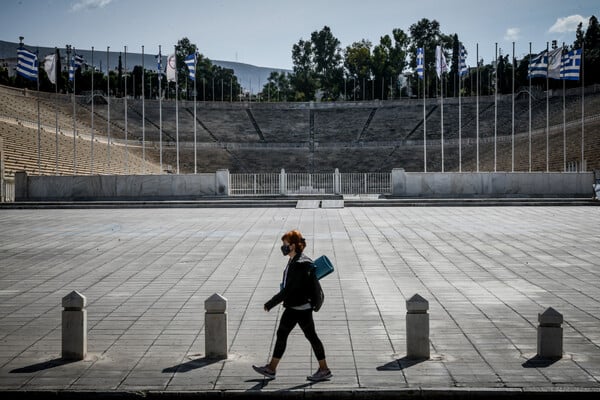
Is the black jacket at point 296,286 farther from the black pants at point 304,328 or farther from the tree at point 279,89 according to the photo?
the tree at point 279,89

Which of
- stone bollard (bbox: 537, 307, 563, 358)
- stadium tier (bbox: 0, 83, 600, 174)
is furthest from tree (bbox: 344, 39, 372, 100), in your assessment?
stone bollard (bbox: 537, 307, 563, 358)

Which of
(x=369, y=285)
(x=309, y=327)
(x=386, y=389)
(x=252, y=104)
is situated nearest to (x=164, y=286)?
(x=369, y=285)

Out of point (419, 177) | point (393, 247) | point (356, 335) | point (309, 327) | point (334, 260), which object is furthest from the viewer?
point (419, 177)

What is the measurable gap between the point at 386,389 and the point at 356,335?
1951mm

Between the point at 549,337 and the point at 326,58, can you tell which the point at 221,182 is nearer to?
the point at 549,337

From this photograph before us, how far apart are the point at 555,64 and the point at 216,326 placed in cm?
3758

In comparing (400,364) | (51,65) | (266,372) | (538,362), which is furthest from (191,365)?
(51,65)

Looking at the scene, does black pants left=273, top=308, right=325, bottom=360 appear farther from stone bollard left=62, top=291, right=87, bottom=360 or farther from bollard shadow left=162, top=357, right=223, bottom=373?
stone bollard left=62, top=291, right=87, bottom=360

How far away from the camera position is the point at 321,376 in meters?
6.34

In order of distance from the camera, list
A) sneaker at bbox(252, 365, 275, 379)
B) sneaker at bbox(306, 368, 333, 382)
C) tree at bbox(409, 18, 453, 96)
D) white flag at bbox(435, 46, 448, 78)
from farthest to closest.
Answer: tree at bbox(409, 18, 453, 96) < white flag at bbox(435, 46, 448, 78) < sneaker at bbox(252, 365, 275, 379) < sneaker at bbox(306, 368, 333, 382)

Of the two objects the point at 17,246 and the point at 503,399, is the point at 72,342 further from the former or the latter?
the point at 17,246

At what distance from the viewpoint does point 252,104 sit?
246 feet

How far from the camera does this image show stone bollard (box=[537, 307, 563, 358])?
22.3 feet

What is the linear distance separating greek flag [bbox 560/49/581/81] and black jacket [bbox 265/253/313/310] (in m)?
36.6
